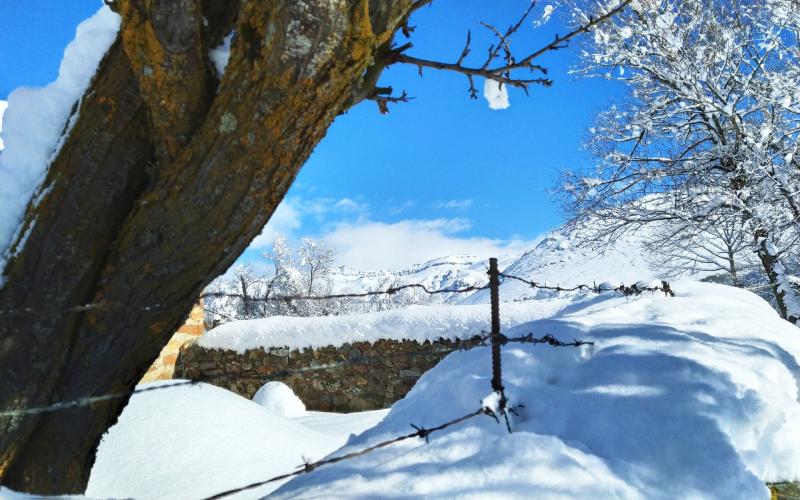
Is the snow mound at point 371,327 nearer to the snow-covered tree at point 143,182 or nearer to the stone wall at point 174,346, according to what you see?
the stone wall at point 174,346

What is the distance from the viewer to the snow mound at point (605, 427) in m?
1.98

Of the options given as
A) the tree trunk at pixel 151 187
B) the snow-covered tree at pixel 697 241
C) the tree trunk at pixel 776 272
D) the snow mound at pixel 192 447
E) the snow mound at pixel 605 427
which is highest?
the snow-covered tree at pixel 697 241

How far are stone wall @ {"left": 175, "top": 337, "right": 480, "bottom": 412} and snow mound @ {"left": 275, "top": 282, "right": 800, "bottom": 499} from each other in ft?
18.3

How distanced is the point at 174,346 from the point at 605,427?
9628 millimetres

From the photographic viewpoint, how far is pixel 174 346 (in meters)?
10.2

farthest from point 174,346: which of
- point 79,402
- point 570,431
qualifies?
point 570,431

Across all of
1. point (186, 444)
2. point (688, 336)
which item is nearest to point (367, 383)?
point (186, 444)

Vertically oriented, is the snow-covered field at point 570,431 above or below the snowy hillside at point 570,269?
below

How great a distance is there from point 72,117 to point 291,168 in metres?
0.92

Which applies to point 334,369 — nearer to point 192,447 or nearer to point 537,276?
point 192,447

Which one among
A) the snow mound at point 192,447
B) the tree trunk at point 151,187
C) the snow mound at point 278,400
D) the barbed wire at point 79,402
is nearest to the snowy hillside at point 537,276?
the tree trunk at point 151,187

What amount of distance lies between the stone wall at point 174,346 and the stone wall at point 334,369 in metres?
0.26

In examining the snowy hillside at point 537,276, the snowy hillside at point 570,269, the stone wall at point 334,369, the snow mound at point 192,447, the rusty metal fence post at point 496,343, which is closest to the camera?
the rusty metal fence post at point 496,343

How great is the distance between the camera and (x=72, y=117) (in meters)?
1.96
